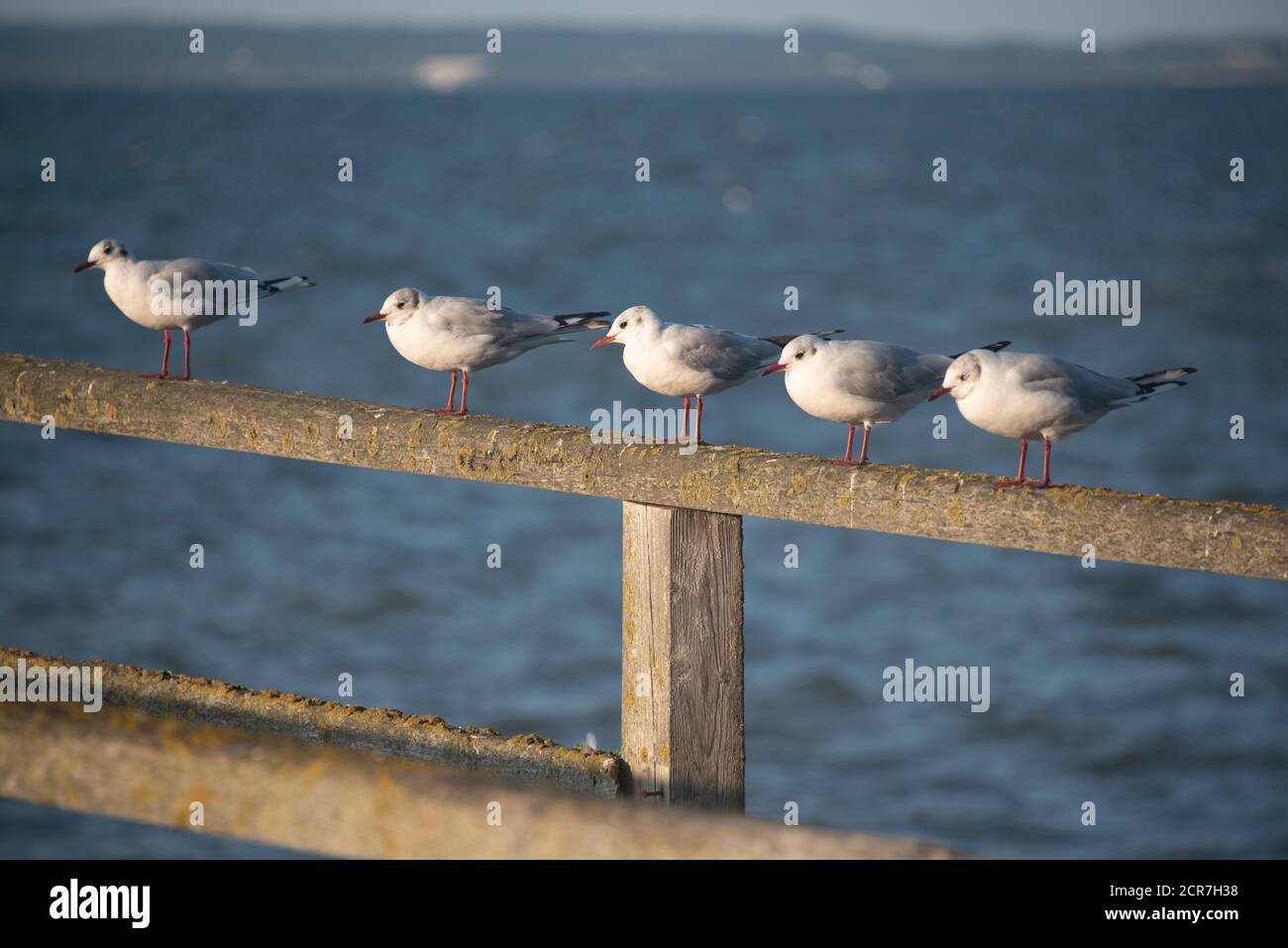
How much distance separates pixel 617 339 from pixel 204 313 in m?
1.42

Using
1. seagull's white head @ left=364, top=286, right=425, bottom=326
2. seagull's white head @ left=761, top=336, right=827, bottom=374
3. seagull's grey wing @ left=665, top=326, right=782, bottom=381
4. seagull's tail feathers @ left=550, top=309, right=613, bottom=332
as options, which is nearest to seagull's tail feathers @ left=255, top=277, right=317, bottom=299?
seagull's white head @ left=364, top=286, right=425, bottom=326

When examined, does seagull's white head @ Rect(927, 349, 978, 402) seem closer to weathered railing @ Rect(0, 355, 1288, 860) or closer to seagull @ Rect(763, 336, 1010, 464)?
seagull @ Rect(763, 336, 1010, 464)

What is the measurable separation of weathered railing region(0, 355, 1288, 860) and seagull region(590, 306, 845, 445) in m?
0.69

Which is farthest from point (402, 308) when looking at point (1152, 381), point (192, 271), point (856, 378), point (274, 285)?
point (1152, 381)

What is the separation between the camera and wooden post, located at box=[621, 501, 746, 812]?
3.67 metres

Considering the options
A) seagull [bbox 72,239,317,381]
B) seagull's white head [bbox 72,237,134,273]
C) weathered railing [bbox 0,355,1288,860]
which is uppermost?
seagull's white head [bbox 72,237,134,273]

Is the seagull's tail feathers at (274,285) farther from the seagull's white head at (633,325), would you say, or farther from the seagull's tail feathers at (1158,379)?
the seagull's tail feathers at (1158,379)

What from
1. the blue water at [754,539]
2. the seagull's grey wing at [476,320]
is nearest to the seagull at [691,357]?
the seagull's grey wing at [476,320]

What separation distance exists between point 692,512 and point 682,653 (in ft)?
1.05

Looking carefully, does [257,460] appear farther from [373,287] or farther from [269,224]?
[269,224]

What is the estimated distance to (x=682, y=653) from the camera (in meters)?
3.67

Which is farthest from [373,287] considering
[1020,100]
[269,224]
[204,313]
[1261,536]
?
[1020,100]

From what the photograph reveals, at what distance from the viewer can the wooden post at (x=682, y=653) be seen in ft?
12.0

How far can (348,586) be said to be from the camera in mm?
13570
